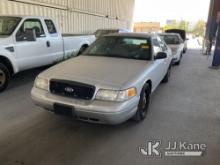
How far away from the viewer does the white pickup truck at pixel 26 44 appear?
5168 mm

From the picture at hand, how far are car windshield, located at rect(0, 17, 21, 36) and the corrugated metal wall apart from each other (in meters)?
2.65

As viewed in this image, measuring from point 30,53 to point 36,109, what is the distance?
203 cm

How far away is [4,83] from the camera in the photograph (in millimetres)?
5211

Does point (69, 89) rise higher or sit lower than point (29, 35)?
lower

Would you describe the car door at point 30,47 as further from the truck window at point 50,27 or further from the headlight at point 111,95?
the headlight at point 111,95

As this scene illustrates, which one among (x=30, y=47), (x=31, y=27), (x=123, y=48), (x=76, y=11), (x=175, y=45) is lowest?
(x=175, y=45)

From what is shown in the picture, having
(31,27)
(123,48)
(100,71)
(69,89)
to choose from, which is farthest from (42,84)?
(31,27)

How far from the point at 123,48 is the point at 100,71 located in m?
1.20

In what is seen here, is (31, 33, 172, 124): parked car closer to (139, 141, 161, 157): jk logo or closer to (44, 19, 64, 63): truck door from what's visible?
(139, 141, 161, 157): jk logo

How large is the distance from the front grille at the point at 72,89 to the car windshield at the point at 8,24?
9.38ft

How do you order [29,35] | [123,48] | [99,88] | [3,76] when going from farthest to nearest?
[29,35] < [3,76] < [123,48] < [99,88]

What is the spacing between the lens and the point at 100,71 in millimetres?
3508

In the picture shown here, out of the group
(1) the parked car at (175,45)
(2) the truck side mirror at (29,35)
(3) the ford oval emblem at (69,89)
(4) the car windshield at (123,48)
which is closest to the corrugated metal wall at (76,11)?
(2) the truck side mirror at (29,35)

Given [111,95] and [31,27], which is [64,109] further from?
[31,27]
